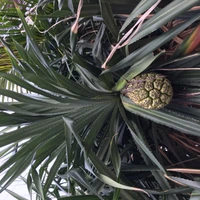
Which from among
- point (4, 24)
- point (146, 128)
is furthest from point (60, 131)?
point (4, 24)

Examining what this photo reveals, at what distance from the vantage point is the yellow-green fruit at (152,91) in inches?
21.5

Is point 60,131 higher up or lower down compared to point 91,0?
lower down

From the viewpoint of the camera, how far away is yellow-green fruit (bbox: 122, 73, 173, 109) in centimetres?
55

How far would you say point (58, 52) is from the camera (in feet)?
2.65

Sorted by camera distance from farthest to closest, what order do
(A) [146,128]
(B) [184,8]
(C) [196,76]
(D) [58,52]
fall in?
(D) [58,52] → (A) [146,128] → (C) [196,76] → (B) [184,8]

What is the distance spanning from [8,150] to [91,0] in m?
0.42

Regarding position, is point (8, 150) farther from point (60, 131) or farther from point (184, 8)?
point (184, 8)

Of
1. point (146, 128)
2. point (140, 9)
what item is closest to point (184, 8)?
point (140, 9)

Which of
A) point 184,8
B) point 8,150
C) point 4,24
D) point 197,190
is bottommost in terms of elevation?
point 197,190

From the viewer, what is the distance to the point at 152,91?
548 mm

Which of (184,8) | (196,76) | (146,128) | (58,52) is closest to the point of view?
(184,8)

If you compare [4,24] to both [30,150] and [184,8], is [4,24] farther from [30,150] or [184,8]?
[184,8]

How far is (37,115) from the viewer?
0.63 meters

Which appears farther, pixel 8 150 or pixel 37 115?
pixel 8 150
